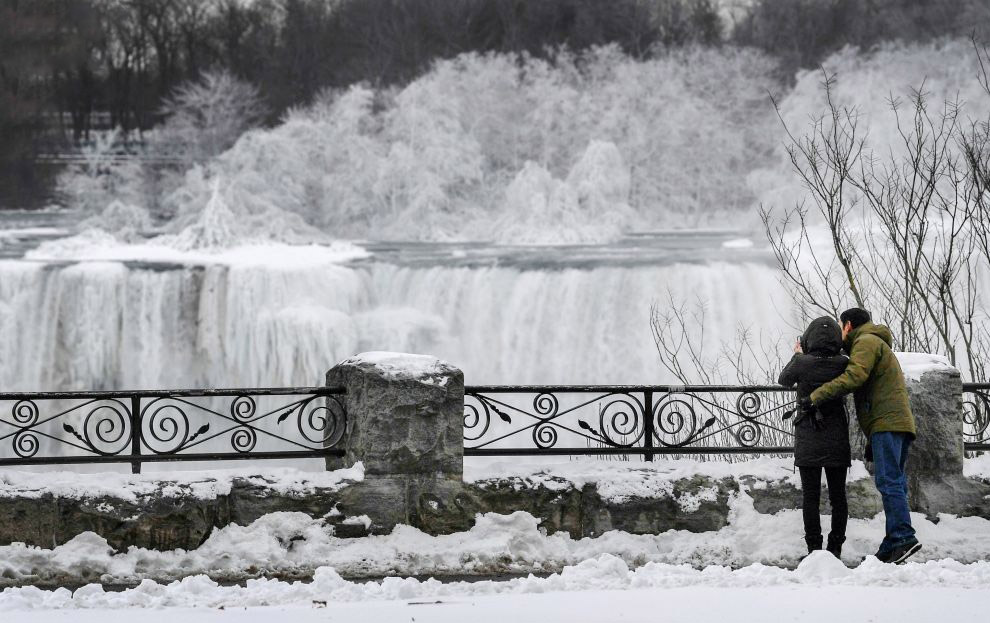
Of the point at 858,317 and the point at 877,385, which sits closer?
the point at 877,385

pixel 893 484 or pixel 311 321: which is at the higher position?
pixel 311 321

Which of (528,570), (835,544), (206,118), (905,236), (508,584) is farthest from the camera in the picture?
(206,118)

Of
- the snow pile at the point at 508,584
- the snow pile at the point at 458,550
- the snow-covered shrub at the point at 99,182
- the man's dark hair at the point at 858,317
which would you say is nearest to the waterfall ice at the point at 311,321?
the snow-covered shrub at the point at 99,182

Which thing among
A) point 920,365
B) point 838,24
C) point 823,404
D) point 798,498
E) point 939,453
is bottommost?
point 798,498

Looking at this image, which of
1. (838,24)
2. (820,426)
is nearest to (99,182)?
(838,24)

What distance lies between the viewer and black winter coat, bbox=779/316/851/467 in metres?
6.61

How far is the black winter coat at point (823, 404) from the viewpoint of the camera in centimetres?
661

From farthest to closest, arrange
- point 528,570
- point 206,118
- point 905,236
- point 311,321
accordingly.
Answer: point 206,118
point 311,321
point 905,236
point 528,570

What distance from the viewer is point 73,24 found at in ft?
127

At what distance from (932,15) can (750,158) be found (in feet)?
23.9

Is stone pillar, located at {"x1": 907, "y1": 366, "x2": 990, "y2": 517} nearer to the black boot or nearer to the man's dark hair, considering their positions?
the man's dark hair

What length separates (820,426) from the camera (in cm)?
662

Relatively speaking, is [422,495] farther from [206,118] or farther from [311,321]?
[206,118]

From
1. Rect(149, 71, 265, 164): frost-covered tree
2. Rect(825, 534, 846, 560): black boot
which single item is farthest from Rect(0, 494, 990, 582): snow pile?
Rect(149, 71, 265, 164): frost-covered tree
